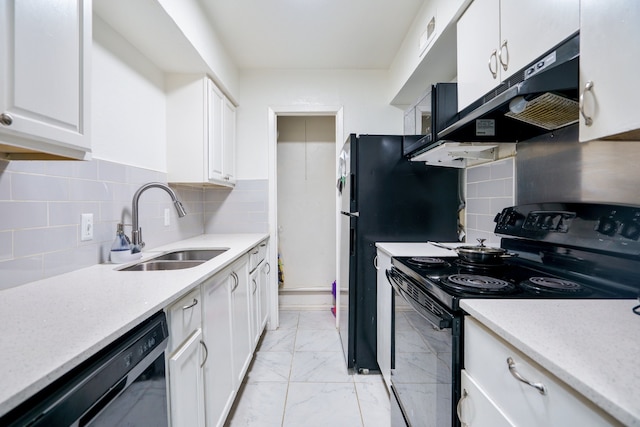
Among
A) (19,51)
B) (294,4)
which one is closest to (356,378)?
(19,51)

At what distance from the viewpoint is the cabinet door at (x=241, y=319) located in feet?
5.23

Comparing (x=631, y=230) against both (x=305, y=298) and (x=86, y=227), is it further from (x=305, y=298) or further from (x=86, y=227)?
(x=305, y=298)

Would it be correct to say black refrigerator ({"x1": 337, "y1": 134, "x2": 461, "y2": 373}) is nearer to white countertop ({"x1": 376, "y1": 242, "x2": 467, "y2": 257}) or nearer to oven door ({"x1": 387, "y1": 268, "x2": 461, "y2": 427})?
white countertop ({"x1": 376, "y1": 242, "x2": 467, "y2": 257})

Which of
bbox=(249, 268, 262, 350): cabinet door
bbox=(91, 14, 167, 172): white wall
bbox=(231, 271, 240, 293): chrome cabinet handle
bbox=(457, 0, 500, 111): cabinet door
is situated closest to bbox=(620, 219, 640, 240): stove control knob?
bbox=(457, 0, 500, 111): cabinet door

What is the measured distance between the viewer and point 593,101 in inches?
28.2

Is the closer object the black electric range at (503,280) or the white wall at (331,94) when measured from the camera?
the black electric range at (503,280)

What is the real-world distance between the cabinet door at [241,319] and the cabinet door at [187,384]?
438 millimetres

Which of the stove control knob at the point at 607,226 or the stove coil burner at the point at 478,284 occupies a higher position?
the stove control knob at the point at 607,226

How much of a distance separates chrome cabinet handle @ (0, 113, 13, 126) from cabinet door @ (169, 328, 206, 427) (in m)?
0.78

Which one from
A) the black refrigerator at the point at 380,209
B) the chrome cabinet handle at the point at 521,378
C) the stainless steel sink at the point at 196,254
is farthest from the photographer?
the black refrigerator at the point at 380,209

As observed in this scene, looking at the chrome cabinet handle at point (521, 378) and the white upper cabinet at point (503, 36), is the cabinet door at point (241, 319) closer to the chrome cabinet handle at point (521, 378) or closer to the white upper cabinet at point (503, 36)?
the chrome cabinet handle at point (521, 378)

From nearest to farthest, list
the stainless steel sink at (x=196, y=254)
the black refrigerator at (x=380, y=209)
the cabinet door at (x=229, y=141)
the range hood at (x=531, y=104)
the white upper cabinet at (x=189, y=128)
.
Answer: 1. the range hood at (x=531, y=104)
2. the stainless steel sink at (x=196, y=254)
3. the black refrigerator at (x=380, y=209)
4. the white upper cabinet at (x=189, y=128)
5. the cabinet door at (x=229, y=141)

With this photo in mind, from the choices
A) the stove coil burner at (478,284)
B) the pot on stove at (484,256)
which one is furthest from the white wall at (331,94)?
the stove coil burner at (478,284)

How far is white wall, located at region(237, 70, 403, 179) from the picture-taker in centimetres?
271
